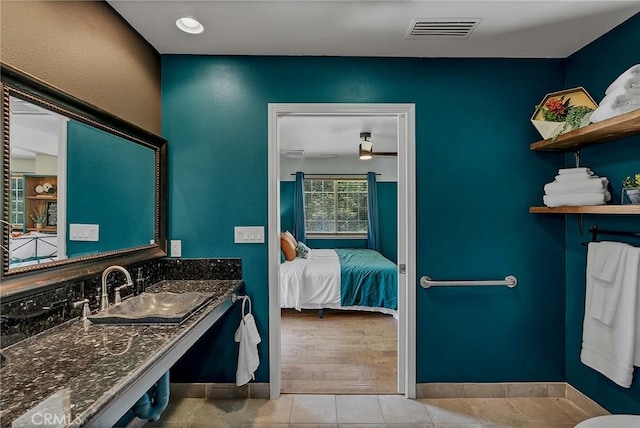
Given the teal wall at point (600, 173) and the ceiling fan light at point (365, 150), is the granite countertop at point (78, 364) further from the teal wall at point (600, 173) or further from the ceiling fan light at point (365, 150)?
the ceiling fan light at point (365, 150)

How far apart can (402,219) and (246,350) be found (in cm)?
136

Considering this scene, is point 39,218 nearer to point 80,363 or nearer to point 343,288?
point 80,363

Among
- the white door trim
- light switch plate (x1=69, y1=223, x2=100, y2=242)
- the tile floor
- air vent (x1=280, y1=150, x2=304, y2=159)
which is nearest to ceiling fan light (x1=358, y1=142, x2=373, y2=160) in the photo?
air vent (x1=280, y1=150, x2=304, y2=159)

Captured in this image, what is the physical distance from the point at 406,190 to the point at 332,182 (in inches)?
170

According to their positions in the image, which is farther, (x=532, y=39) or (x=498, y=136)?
→ (x=498, y=136)

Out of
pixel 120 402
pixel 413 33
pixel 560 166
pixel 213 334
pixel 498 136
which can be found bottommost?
pixel 213 334

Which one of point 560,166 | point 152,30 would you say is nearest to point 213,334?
point 152,30

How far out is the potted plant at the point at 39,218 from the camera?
1.29 metres

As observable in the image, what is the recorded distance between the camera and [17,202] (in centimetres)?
120

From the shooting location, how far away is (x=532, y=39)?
6.70 ft

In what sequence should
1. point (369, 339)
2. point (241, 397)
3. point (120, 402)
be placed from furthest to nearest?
point (369, 339) < point (241, 397) < point (120, 402)

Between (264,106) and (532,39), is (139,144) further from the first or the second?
(532,39)

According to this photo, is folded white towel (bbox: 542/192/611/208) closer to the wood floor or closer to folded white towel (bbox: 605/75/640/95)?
folded white towel (bbox: 605/75/640/95)

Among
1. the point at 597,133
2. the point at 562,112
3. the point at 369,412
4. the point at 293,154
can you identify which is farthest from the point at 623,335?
the point at 293,154
